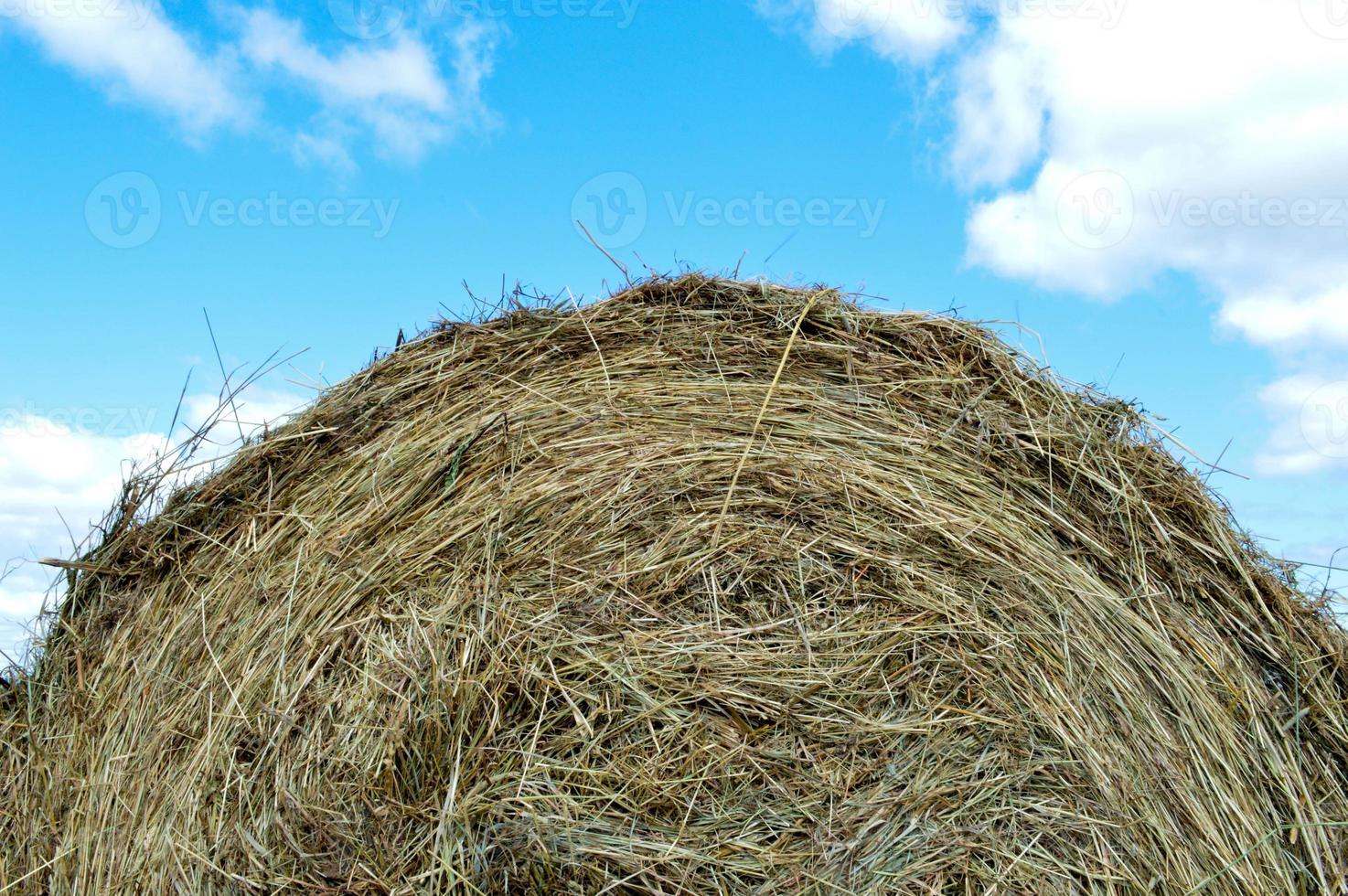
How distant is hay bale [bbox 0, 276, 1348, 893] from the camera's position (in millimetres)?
2436

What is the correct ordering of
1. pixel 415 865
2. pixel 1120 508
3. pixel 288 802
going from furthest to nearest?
pixel 1120 508 → pixel 288 802 → pixel 415 865

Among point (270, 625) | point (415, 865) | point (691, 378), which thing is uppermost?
point (691, 378)

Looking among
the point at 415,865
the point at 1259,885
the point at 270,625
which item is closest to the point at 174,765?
the point at 270,625

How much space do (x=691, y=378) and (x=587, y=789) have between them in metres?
1.33

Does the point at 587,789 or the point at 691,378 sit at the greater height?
the point at 691,378

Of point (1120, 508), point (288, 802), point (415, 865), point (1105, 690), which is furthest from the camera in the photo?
point (1120, 508)

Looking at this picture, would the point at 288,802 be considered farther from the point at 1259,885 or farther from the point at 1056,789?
the point at 1259,885

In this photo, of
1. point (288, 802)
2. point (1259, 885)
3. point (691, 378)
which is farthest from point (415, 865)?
point (1259, 885)

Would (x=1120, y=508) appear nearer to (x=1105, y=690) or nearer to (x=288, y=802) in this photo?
(x=1105, y=690)

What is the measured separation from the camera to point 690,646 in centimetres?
260

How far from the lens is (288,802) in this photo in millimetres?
2514

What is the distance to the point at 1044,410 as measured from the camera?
10.3ft

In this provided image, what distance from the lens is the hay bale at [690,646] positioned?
2.44 meters

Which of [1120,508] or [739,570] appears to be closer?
[739,570]
